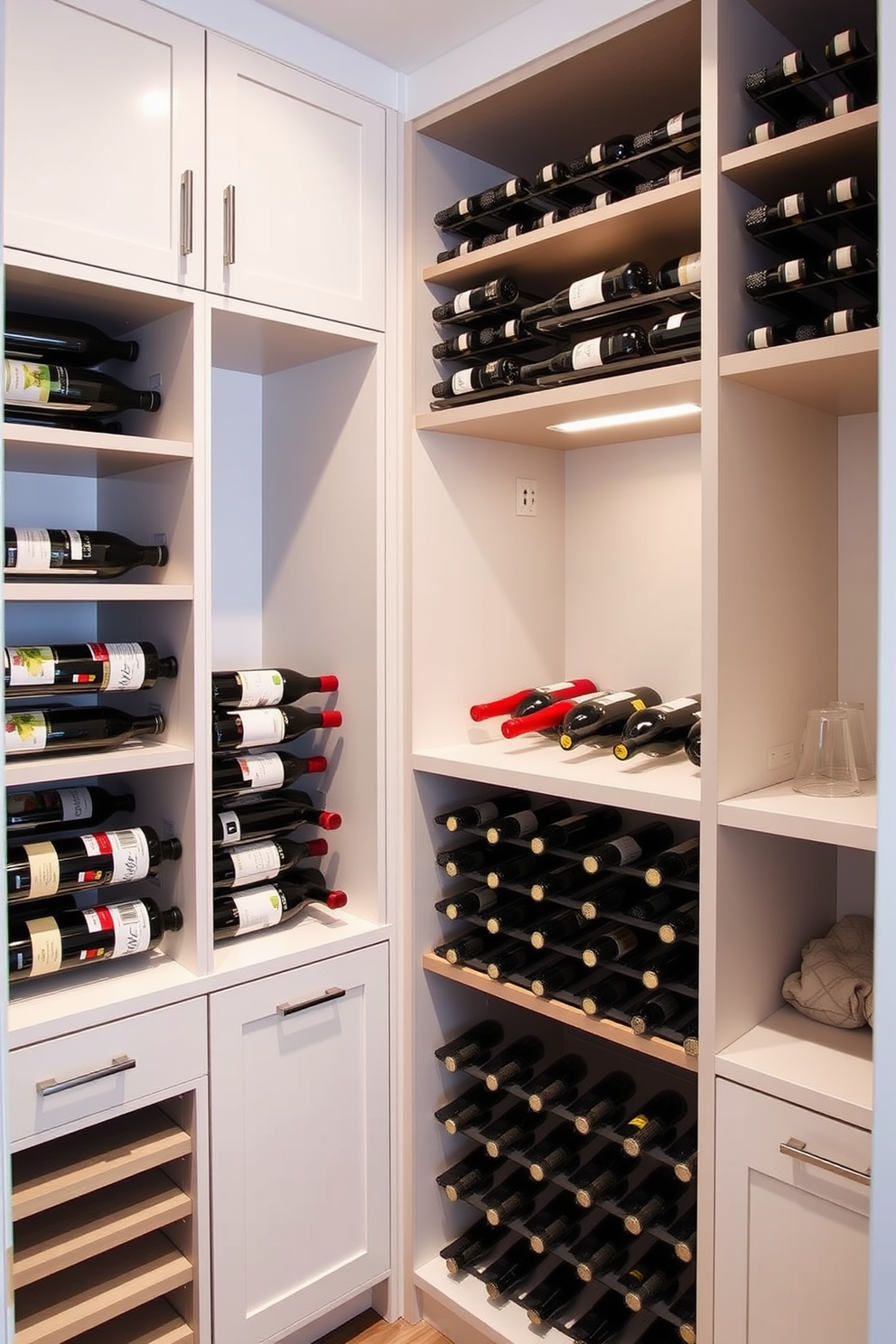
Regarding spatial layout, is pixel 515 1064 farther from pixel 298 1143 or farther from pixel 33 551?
pixel 33 551

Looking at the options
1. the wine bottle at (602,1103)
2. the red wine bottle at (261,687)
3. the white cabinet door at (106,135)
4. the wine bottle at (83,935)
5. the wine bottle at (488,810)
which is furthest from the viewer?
the wine bottle at (488,810)

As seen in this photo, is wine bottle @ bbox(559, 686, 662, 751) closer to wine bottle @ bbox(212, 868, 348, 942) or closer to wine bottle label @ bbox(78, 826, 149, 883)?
wine bottle @ bbox(212, 868, 348, 942)

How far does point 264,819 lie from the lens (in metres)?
1.91

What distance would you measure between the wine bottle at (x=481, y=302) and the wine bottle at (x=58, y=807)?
3.69ft

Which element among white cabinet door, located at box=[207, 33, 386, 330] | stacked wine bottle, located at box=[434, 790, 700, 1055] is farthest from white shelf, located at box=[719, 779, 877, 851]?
white cabinet door, located at box=[207, 33, 386, 330]

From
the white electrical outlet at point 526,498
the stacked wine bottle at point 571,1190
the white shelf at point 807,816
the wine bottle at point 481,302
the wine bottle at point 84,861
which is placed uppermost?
the wine bottle at point 481,302

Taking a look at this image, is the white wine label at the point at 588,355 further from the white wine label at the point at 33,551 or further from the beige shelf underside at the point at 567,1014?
the beige shelf underside at the point at 567,1014

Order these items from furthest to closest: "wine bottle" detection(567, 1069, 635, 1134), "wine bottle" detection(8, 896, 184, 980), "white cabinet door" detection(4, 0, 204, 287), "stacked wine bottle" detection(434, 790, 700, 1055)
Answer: "wine bottle" detection(567, 1069, 635, 1134)
"stacked wine bottle" detection(434, 790, 700, 1055)
"wine bottle" detection(8, 896, 184, 980)
"white cabinet door" detection(4, 0, 204, 287)

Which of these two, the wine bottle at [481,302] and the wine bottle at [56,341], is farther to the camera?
the wine bottle at [481,302]

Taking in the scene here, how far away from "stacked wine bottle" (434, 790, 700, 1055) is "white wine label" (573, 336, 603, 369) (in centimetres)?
84

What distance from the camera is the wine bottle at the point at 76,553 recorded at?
1548mm

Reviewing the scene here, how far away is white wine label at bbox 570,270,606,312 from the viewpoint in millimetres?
1628

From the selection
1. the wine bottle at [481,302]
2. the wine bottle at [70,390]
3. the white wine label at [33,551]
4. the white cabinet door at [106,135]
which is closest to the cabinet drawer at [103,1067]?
the white wine label at [33,551]

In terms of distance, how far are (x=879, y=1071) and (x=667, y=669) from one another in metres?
1.60
